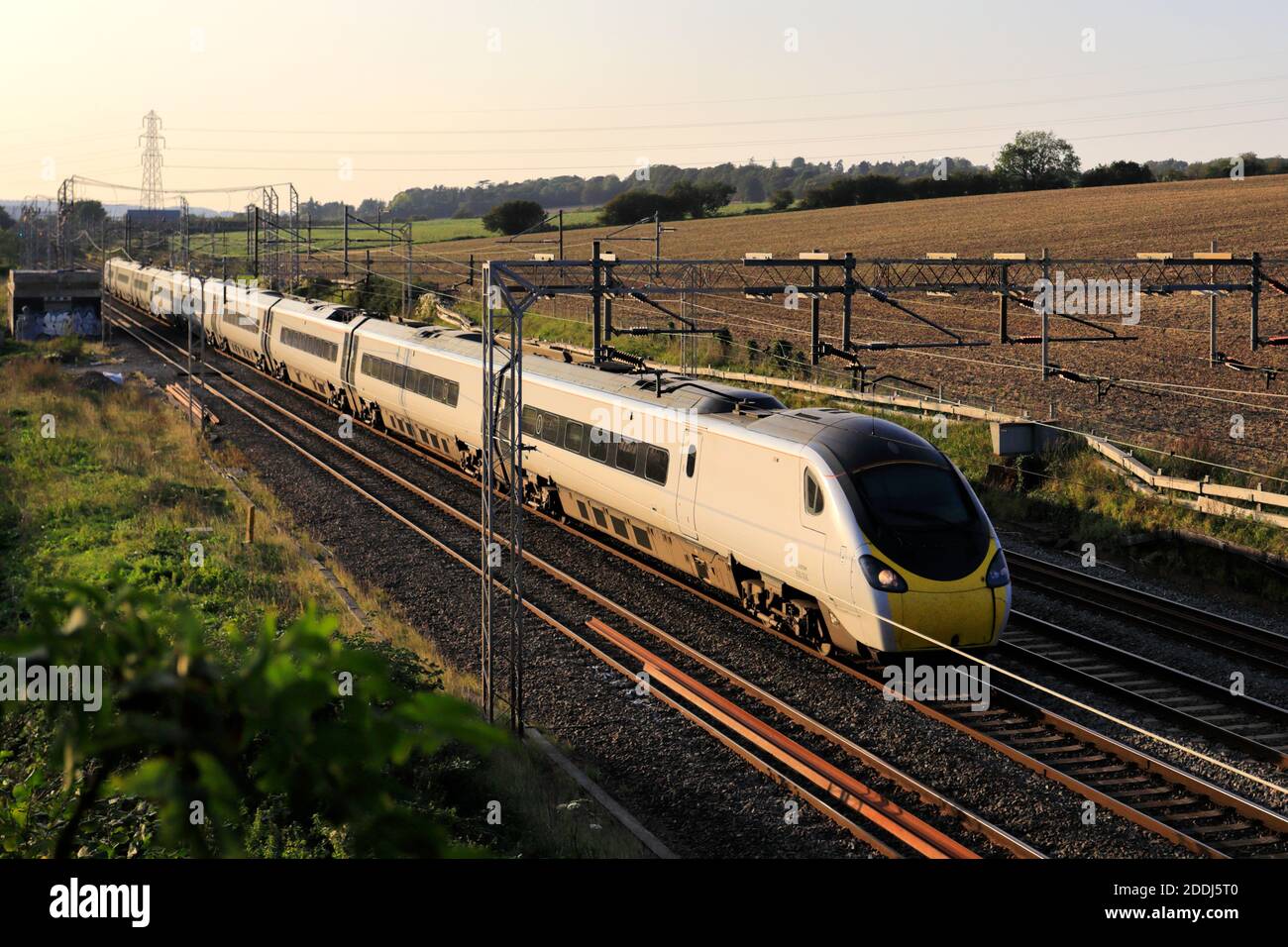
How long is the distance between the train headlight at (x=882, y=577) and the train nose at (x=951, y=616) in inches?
4.9

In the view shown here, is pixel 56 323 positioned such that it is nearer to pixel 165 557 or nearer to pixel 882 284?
pixel 882 284

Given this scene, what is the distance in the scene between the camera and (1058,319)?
5253 cm

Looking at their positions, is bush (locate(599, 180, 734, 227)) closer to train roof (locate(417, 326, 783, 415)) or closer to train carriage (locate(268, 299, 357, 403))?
train carriage (locate(268, 299, 357, 403))

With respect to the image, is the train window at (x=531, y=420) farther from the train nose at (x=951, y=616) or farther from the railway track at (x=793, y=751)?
the train nose at (x=951, y=616)

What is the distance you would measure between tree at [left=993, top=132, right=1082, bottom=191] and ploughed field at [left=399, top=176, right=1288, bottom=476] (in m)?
13.4

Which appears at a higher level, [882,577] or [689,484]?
[689,484]

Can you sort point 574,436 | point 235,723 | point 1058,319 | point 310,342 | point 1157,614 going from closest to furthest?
point 235,723, point 1157,614, point 574,436, point 310,342, point 1058,319

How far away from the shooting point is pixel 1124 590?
66.3 feet

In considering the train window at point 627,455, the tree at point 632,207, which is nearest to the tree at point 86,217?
the tree at point 632,207

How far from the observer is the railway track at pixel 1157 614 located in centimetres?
1723

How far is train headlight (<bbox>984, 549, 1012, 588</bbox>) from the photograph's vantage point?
15250mm

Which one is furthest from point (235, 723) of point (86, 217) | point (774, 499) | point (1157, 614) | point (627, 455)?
point (86, 217)

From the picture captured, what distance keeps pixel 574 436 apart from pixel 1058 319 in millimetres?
35971
